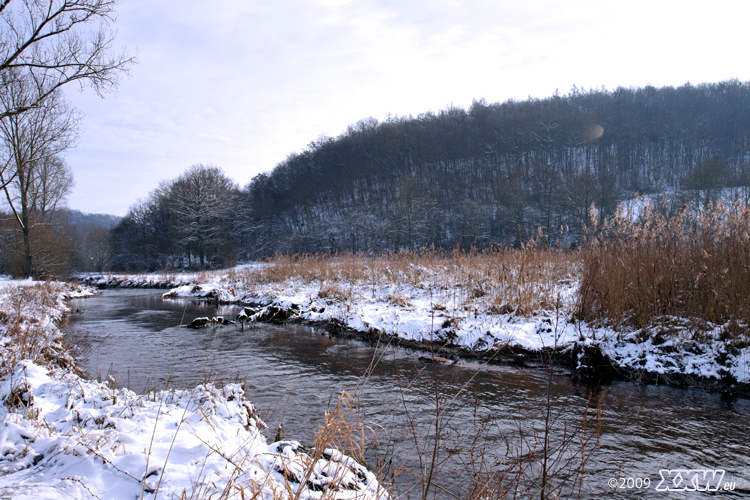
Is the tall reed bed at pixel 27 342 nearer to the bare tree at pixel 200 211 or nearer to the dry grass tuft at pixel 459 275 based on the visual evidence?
the dry grass tuft at pixel 459 275

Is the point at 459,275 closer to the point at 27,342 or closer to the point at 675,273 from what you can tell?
the point at 675,273

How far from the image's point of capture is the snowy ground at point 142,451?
74.2 inches

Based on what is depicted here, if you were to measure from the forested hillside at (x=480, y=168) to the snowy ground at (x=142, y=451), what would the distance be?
134 ft

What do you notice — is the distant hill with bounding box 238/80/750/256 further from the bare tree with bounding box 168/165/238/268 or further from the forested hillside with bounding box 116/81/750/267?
the bare tree with bounding box 168/165/238/268

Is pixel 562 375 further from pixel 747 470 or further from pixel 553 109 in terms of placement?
pixel 553 109

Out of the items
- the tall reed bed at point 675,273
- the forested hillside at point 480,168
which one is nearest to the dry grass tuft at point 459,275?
the tall reed bed at point 675,273

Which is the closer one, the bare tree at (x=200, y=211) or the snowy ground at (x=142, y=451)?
the snowy ground at (x=142, y=451)

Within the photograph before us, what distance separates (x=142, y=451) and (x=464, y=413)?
10.5 feet

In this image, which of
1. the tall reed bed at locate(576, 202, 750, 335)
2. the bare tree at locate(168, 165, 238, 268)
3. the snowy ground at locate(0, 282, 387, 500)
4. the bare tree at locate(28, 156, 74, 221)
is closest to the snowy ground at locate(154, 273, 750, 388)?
the tall reed bed at locate(576, 202, 750, 335)

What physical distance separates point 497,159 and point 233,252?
49.0 meters

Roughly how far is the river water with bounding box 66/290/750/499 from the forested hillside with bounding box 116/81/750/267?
37.7 metres

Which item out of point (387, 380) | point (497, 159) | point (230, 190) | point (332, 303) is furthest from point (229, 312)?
point (497, 159)

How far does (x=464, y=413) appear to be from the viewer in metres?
4.26

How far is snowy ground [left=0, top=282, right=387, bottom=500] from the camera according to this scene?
1885 mm
